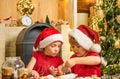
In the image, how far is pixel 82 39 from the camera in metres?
1.80

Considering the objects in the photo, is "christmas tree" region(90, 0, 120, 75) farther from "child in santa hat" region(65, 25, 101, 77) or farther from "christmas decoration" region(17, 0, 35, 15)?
"christmas decoration" region(17, 0, 35, 15)

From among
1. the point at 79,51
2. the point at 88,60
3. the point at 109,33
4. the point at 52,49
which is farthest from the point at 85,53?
the point at 109,33

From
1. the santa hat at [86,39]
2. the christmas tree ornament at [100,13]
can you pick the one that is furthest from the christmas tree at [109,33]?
the santa hat at [86,39]

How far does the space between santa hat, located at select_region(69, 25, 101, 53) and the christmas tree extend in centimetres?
124

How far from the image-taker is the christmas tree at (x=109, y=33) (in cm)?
312

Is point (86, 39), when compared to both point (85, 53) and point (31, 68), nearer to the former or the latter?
point (85, 53)

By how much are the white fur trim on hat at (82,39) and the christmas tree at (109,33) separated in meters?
1.28

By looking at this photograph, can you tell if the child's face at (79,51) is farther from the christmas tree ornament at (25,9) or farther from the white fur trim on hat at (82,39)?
the christmas tree ornament at (25,9)

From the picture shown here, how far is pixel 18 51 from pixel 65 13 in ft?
5.30

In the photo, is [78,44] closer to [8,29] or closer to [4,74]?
[4,74]

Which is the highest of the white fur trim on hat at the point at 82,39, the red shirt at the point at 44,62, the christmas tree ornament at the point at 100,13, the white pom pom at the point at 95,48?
the christmas tree ornament at the point at 100,13

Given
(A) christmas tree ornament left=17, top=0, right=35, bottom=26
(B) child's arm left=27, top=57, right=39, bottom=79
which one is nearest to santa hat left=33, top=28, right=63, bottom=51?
(B) child's arm left=27, top=57, right=39, bottom=79

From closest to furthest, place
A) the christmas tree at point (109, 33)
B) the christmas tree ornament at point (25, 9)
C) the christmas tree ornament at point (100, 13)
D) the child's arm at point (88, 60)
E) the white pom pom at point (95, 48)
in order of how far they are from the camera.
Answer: the child's arm at point (88, 60) → the white pom pom at point (95, 48) → the christmas tree at point (109, 33) → the christmas tree ornament at point (100, 13) → the christmas tree ornament at point (25, 9)

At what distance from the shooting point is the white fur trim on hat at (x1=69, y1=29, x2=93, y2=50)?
5.86 ft
